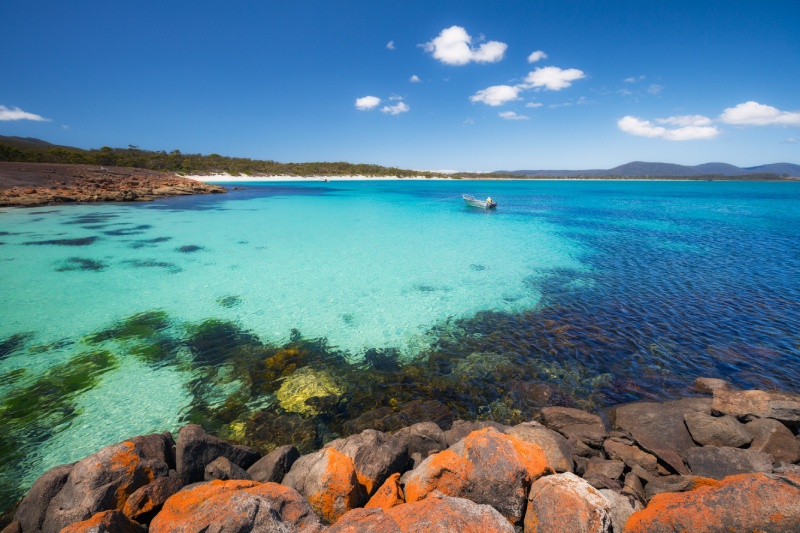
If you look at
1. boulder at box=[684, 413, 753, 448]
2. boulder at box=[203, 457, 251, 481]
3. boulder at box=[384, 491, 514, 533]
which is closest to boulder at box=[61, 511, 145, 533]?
boulder at box=[203, 457, 251, 481]

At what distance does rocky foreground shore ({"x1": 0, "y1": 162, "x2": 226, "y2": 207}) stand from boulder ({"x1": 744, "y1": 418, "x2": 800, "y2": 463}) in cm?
5407

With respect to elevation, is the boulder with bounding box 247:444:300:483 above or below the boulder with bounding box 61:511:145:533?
below

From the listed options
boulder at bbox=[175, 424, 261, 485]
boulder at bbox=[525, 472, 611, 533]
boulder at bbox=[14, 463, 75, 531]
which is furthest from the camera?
boulder at bbox=[175, 424, 261, 485]

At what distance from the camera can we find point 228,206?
41094mm

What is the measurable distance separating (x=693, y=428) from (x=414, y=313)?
767cm

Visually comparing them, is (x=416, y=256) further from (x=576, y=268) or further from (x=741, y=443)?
(x=741, y=443)

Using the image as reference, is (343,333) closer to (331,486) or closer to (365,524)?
(331,486)

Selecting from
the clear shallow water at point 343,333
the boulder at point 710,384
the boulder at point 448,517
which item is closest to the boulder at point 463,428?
the clear shallow water at point 343,333

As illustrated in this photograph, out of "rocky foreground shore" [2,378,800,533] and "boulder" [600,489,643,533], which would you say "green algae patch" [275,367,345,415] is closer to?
"rocky foreground shore" [2,378,800,533]

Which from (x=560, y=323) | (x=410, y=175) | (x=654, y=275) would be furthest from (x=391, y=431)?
(x=410, y=175)

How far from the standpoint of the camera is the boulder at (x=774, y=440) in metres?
5.32

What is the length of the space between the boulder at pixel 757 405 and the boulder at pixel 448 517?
21.0 feet

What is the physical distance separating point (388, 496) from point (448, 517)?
4.52 ft

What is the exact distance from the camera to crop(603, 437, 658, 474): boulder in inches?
210
